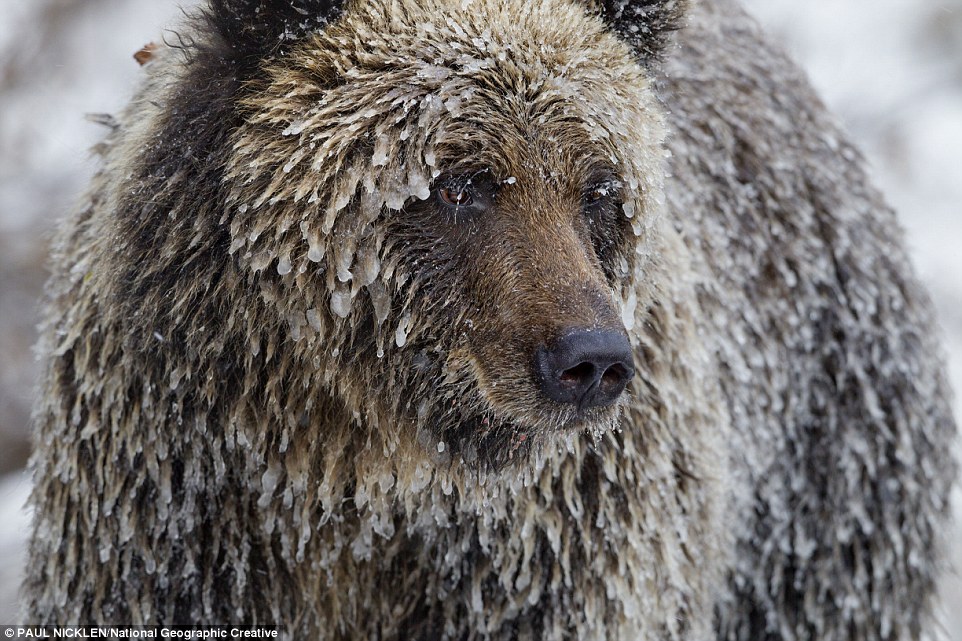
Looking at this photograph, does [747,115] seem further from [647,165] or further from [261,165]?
[261,165]

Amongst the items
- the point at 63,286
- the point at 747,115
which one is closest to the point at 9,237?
the point at 63,286

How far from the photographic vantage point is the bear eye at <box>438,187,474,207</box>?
117 inches

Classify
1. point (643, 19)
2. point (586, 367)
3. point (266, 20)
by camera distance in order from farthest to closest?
point (643, 19) < point (266, 20) < point (586, 367)

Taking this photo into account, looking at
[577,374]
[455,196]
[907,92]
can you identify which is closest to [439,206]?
[455,196]

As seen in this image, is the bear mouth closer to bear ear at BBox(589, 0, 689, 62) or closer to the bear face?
the bear face

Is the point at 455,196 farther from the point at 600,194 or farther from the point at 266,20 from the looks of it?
the point at 266,20

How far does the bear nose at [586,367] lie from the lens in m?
2.75

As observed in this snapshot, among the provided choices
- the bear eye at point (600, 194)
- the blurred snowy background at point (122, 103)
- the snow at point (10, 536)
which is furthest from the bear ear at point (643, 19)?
the snow at point (10, 536)

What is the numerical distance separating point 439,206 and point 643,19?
894 millimetres

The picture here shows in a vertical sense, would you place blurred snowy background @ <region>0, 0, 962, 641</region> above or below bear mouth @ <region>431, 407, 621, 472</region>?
above

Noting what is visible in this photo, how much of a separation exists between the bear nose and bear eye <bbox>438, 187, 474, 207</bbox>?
45 centimetres

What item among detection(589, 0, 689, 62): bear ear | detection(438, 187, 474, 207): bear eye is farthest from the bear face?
detection(589, 0, 689, 62): bear ear

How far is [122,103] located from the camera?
394 centimetres

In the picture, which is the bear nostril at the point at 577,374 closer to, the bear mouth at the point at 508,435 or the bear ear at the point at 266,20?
the bear mouth at the point at 508,435
